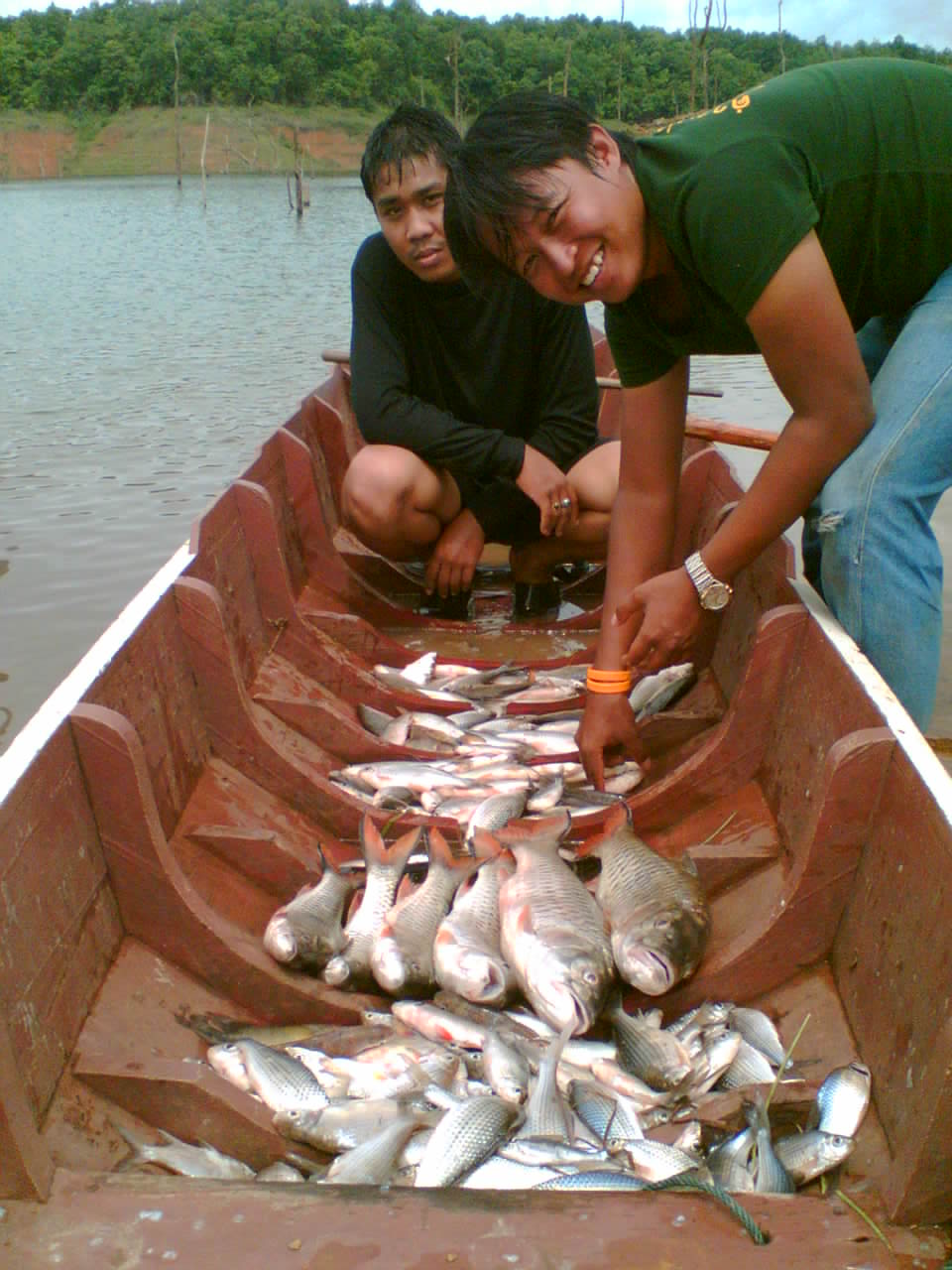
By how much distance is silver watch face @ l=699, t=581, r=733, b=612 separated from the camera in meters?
3.06

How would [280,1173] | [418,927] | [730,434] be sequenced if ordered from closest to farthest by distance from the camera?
[280,1173], [418,927], [730,434]

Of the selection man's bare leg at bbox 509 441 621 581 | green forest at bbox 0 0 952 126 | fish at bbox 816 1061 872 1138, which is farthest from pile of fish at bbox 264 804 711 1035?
green forest at bbox 0 0 952 126

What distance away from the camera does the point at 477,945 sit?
110 inches

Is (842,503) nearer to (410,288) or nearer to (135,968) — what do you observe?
(135,968)

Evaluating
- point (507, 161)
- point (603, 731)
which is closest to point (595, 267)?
point (507, 161)

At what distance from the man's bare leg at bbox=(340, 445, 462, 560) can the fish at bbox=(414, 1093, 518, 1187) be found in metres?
2.75

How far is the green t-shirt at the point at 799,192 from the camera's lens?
243 cm

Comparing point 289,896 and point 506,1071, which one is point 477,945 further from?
point 289,896

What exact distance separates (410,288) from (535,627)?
158 centimetres

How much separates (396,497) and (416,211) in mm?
1081

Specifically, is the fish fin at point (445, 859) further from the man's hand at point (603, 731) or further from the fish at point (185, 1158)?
the fish at point (185, 1158)

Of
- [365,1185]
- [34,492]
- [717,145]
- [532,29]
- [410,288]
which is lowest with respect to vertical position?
[34,492]

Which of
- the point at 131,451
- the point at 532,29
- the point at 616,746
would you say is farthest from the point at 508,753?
the point at 532,29

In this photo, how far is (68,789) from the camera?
7.90 ft
